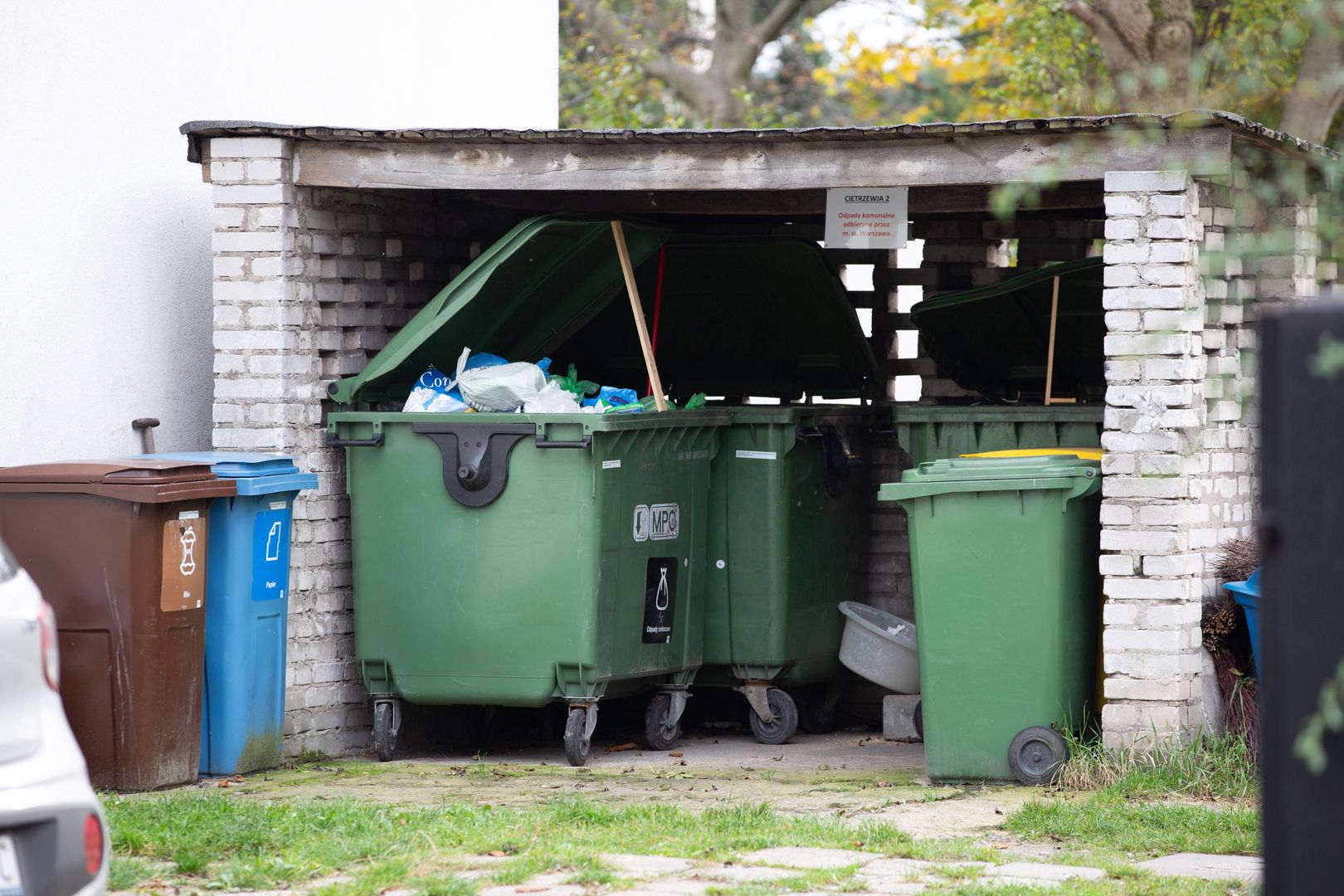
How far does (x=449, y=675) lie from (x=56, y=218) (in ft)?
7.95

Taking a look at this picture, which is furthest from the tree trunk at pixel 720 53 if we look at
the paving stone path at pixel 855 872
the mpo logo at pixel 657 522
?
the paving stone path at pixel 855 872

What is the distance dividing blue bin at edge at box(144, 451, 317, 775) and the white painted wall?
68 cm

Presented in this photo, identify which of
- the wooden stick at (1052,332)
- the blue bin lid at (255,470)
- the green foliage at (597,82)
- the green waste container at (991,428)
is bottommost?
the blue bin lid at (255,470)

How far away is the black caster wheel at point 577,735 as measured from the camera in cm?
756

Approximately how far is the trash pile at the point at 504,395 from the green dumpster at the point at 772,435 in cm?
75

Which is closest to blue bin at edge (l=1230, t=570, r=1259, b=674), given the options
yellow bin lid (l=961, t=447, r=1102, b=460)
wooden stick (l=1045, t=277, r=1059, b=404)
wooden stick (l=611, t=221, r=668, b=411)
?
yellow bin lid (l=961, t=447, r=1102, b=460)

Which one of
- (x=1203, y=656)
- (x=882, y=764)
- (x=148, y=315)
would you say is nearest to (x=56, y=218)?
(x=148, y=315)

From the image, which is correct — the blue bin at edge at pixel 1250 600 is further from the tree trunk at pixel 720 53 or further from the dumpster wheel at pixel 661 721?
the tree trunk at pixel 720 53

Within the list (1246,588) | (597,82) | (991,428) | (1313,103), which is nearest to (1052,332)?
(991,428)

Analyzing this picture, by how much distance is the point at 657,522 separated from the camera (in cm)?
780

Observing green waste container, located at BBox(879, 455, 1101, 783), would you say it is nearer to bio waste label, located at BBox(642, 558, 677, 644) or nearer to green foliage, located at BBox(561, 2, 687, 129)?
bio waste label, located at BBox(642, 558, 677, 644)

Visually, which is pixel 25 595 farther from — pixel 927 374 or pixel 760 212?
pixel 927 374

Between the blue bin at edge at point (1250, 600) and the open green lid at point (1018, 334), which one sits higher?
the open green lid at point (1018, 334)

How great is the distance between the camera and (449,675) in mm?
7512
